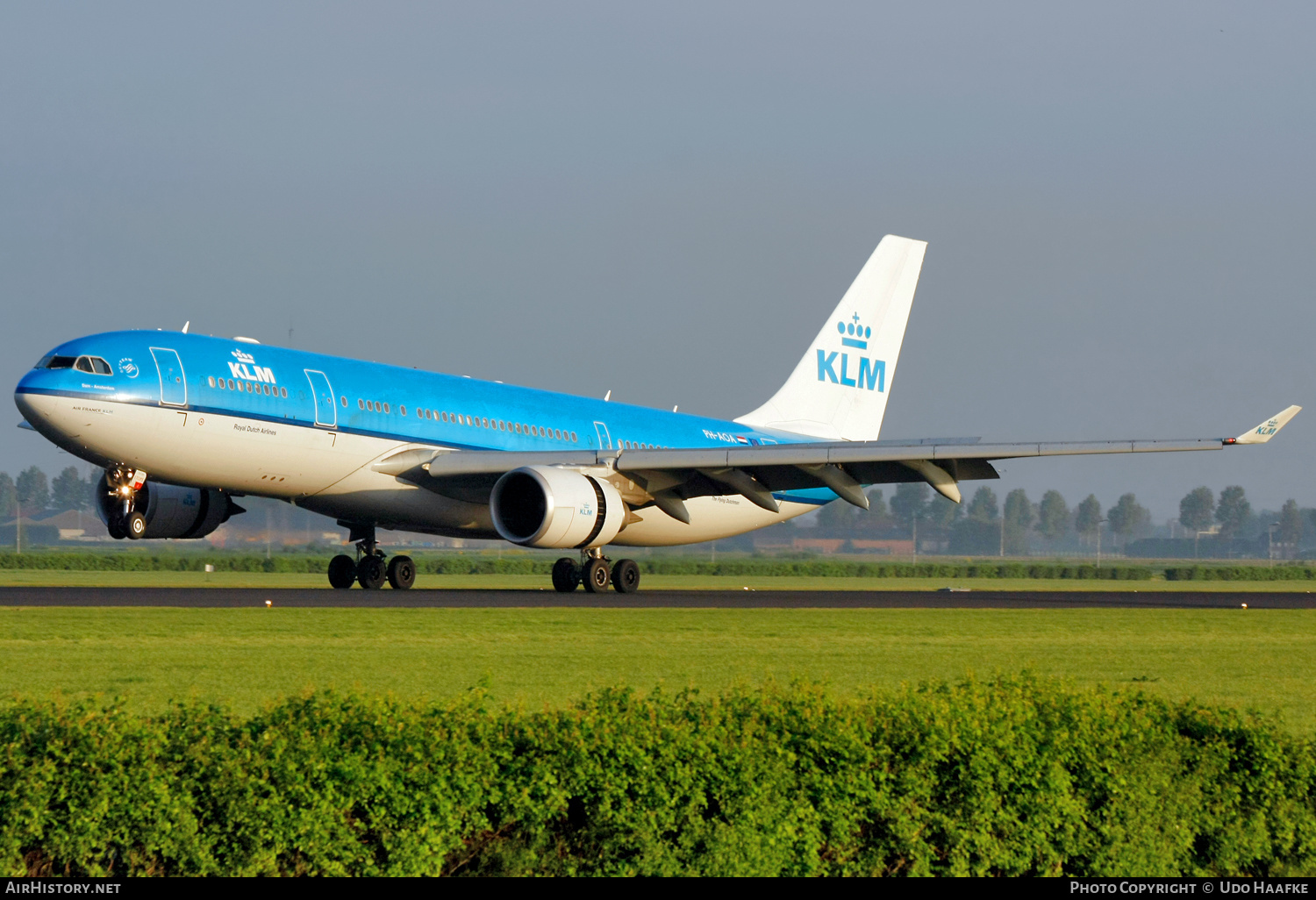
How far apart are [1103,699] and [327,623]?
14006 millimetres

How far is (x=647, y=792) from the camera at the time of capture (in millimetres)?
7742

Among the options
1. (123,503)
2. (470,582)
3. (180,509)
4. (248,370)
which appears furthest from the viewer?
(470,582)

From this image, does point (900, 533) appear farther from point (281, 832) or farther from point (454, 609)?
point (281, 832)

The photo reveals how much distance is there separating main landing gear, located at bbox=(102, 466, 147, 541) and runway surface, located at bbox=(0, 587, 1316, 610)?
1.28 metres

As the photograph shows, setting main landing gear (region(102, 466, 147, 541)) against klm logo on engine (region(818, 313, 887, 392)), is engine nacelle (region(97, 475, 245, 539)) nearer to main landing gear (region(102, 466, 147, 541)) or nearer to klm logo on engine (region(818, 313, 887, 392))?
main landing gear (region(102, 466, 147, 541))

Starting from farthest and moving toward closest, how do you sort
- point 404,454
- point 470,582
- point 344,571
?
1. point 470,582
2. point 344,571
3. point 404,454

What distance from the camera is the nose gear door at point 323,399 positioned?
2975 cm

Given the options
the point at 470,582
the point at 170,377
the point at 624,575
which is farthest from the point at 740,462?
the point at 470,582

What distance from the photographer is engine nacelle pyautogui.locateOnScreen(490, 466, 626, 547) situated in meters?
29.6

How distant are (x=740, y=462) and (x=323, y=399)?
902 centimetres

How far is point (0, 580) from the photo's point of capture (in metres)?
38.8

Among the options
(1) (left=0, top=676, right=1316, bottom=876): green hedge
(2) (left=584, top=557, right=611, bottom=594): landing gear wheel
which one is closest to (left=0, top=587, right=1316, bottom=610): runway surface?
(2) (left=584, top=557, right=611, bottom=594): landing gear wheel

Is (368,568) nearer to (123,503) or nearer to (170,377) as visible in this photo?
(123,503)

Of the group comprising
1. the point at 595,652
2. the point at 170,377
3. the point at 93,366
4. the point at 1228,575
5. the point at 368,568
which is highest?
the point at 93,366
